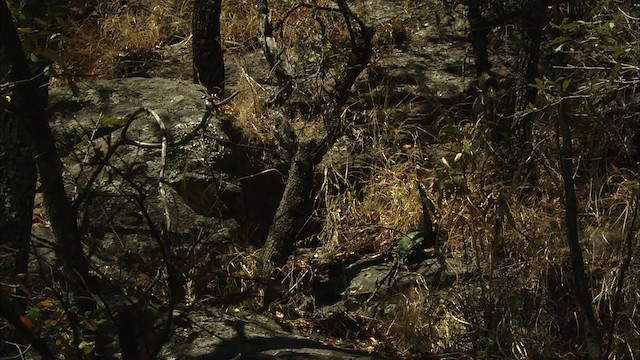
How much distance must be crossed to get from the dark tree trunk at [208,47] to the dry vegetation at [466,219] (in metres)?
0.31

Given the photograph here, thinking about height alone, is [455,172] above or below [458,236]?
above

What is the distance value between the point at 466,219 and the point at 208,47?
108 inches

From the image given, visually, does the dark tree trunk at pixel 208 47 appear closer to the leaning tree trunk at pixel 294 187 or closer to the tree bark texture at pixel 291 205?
the leaning tree trunk at pixel 294 187

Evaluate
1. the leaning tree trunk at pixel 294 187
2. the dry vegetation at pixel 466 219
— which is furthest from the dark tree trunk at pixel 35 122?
the leaning tree trunk at pixel 294 187

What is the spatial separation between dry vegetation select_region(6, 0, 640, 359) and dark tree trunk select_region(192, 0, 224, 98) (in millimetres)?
308

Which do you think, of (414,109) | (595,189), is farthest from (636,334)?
(414,109)

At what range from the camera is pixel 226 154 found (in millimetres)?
6469

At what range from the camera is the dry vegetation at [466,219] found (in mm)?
5336

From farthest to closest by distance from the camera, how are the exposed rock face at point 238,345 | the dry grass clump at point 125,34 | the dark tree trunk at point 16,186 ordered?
the dry grass clump at point 125,34, the exposed rock face at point 238,345, the dark tree trunk at point 16,186

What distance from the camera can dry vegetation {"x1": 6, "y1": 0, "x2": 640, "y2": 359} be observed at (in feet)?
17.5

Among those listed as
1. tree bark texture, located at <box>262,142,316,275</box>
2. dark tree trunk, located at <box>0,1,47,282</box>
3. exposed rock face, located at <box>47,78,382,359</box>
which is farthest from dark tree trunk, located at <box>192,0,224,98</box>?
dark tree trunk, located at <box>0,1,47,282</box>

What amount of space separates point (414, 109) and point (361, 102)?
0.44m

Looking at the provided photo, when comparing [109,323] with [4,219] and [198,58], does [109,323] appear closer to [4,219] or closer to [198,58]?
[4,219]

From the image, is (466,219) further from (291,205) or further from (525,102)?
(291,205)
